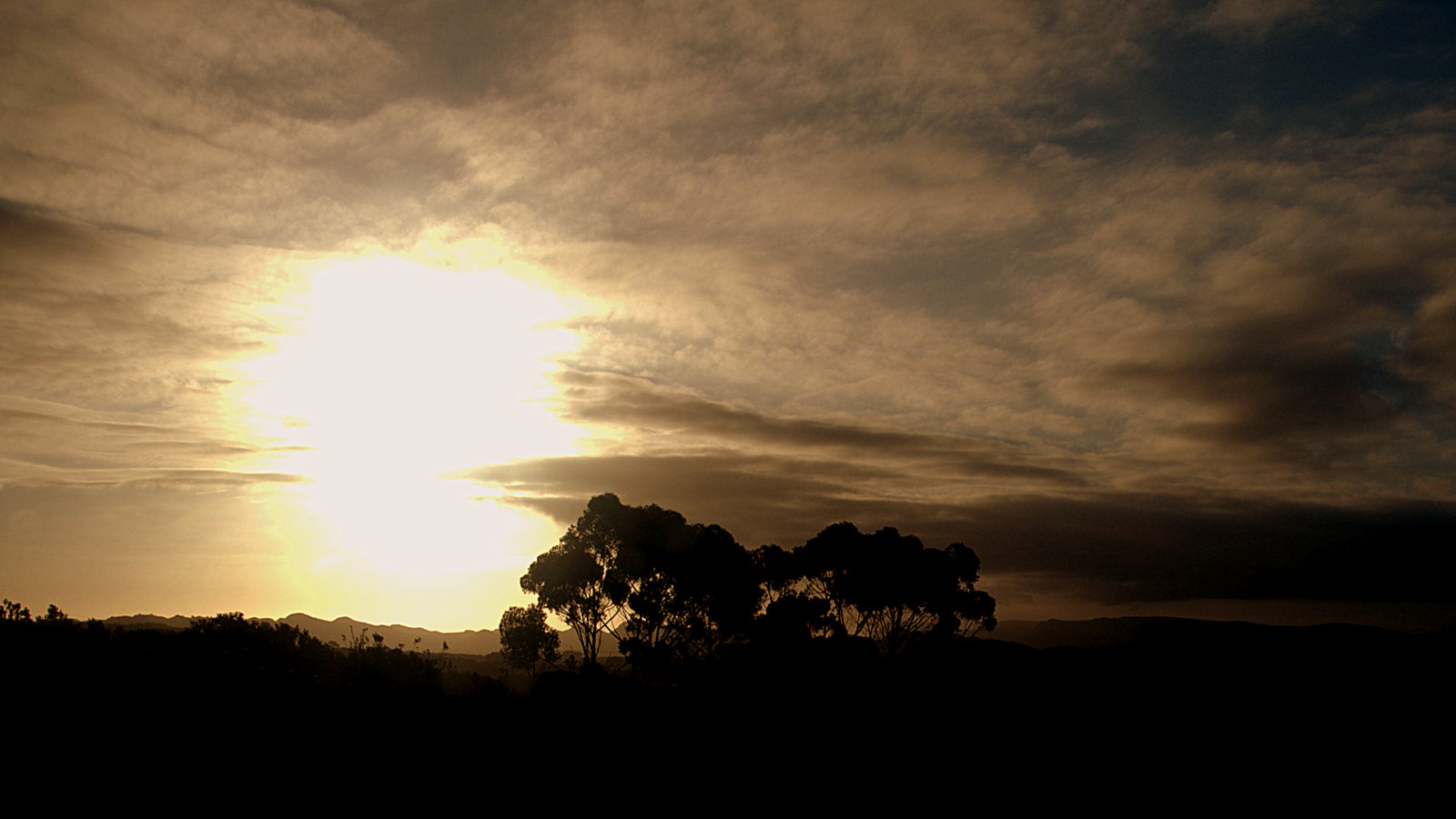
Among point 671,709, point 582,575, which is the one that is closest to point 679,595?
point 582,575

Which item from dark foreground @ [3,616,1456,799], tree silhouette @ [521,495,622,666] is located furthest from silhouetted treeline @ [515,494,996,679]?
dark foreground @ [3,616,1456,799]

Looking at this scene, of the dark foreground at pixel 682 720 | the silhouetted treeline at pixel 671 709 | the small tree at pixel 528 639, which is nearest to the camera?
the dark foreground at pixel 682 720

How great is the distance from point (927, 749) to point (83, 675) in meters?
24.9

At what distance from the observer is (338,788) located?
63.3 ft

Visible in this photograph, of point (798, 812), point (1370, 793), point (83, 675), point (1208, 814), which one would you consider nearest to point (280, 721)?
point (83, 675)

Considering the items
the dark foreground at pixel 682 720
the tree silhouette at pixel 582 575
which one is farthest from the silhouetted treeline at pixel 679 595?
the dark foreground at pixel 682 720

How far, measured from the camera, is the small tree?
57.6 metres

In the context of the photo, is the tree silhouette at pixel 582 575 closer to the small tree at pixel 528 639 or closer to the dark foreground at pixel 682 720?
the small tree at pixel 528 639

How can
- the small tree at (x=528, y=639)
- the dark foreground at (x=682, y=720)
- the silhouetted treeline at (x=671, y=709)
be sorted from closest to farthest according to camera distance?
the dark foreground at (x=682, y=720)
the silhouetted treeline at (x=671, y=709)
the small tree at (x=528, y=639)

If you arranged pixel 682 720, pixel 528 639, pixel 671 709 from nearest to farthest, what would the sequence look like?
pixel 682 720 < pixel 671 709 < pixel 528 639

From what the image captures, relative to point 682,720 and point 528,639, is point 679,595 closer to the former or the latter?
point 528,639

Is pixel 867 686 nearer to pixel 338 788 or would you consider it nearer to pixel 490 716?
pixel 490 716

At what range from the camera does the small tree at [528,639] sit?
57.6 meters

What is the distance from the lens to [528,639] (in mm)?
58062
